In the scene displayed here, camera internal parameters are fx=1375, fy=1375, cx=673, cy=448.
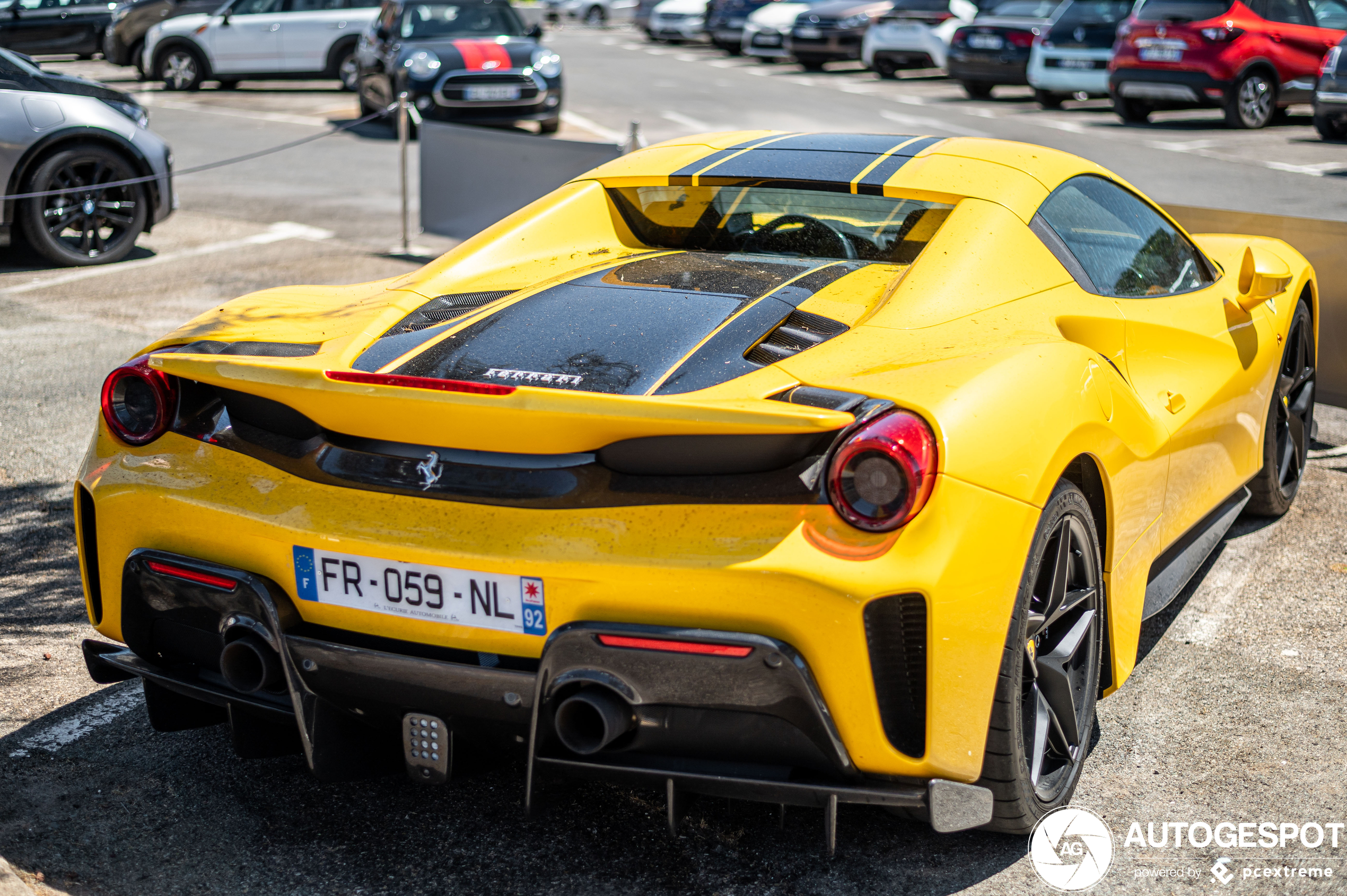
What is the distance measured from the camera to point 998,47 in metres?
20.8

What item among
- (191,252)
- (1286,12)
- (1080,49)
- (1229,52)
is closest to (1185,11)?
(1229,52)

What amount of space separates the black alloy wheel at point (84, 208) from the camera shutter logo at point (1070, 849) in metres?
8.20

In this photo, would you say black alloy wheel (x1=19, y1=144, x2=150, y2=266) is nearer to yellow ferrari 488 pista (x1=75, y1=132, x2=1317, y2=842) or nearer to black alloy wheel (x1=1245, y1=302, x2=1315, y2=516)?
yellow ferrari 488 pista (x1=75, y1=132, x2=1317, y2=842)

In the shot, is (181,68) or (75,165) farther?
(181,68)

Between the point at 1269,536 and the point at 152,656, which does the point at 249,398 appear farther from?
the point at 1269,536

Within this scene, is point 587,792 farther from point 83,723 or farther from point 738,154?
point 738,154

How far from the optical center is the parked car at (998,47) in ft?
67.9

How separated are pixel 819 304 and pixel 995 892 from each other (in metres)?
1.33

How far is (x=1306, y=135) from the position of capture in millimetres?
17156

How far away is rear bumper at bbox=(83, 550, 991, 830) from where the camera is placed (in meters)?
2.46

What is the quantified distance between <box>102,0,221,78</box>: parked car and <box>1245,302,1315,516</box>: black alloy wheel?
22.0 metres

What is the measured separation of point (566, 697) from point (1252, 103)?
17526 millimetres

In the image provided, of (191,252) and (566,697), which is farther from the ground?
(566,697)
